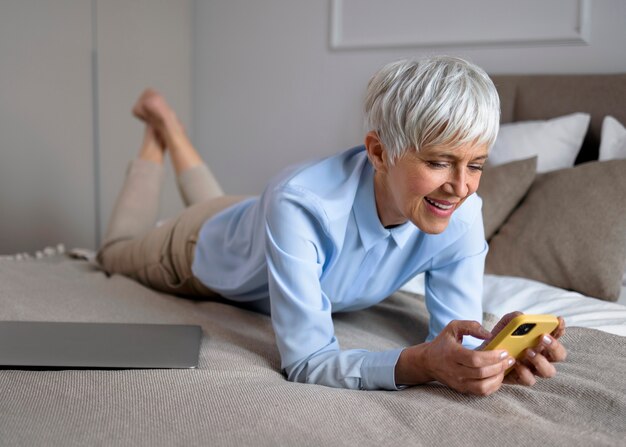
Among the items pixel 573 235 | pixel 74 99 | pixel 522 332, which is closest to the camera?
pixel 522 332

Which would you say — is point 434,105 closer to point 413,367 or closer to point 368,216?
point 368,216

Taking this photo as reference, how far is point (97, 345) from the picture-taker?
1646mm

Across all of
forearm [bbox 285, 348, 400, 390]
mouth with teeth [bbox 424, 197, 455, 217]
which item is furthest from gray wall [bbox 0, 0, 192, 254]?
mouth with teeth [bbox 424, 197, 455, 217]

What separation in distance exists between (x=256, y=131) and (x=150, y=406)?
2.92 meters

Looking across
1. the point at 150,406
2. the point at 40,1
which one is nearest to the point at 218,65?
the point at 40,1

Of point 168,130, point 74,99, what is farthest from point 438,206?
point 74,99

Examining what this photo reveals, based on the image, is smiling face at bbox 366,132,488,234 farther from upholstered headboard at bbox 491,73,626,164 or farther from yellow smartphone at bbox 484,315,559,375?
upholstered headboard at bbox 491,73,626,164

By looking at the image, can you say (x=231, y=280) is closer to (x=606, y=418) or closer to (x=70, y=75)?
(x=606, y=418)

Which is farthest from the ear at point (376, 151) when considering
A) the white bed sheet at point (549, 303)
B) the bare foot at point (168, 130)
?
the bare foot at point (168, 130)

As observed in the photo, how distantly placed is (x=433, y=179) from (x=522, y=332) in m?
0.32

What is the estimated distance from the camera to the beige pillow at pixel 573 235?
227cm

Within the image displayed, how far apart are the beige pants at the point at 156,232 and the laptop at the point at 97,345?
500mm

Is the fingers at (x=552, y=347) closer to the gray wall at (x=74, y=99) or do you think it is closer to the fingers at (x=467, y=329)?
the fingers at (x=467, y=329)

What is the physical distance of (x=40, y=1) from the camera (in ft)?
11.4
